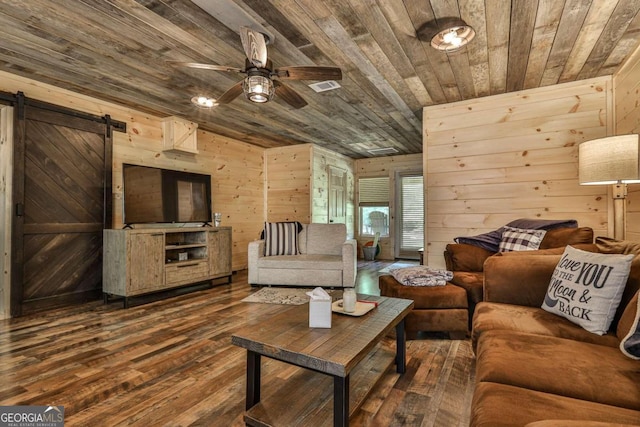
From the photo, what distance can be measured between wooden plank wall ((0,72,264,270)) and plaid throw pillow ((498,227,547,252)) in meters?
4.07

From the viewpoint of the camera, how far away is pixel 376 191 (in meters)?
7.39

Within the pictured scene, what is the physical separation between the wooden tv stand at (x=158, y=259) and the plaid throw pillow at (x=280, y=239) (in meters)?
0.68

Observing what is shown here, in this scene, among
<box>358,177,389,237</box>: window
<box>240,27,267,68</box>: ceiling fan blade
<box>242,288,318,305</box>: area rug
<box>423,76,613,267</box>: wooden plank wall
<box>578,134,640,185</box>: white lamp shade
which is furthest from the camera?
<box>358,177,389,237</box>: window

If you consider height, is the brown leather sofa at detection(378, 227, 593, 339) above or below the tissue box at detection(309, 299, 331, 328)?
below

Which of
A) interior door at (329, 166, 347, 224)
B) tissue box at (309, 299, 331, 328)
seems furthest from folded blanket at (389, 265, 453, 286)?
interior door at (329, 166, 347, 224)

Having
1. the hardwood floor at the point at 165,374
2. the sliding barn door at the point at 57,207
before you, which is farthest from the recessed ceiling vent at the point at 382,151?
the sliding barn door at the point at 57,207

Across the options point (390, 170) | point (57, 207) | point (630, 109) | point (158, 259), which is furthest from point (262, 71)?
point (390, 170)

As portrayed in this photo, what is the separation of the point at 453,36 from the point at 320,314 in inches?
86.2

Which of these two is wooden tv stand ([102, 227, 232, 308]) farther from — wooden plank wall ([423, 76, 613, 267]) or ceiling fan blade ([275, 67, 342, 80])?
wooden plank wall ([423, 76, 613, 267])

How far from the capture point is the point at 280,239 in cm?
449

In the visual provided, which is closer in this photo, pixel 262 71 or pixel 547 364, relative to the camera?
pixel 547 364

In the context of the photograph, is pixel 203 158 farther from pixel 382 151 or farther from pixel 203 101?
pixel 382 151

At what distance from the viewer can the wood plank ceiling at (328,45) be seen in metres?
2.06

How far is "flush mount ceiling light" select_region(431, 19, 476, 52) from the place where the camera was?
2211 mm
